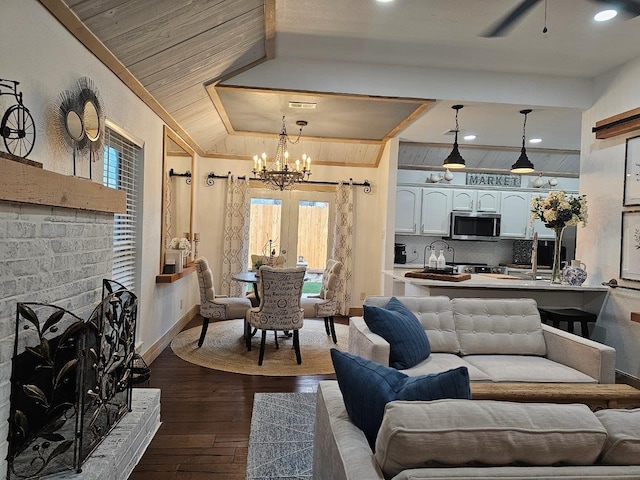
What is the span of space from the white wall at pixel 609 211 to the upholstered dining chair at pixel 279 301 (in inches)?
118

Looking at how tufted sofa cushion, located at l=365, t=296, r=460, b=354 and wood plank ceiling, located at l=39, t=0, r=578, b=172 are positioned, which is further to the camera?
tufted sofa cushion, located at l=365, t=296, r=460, b=354

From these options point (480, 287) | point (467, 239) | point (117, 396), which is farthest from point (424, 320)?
point (467, 239)

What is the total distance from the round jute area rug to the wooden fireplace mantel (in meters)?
2.27

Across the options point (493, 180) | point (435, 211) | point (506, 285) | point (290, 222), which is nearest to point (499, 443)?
point (506, 285)

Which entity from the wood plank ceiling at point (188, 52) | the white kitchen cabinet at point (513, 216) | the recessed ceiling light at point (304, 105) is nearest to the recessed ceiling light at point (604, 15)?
the wood plank ceiling at point (188, 52)

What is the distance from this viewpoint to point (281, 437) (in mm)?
2867

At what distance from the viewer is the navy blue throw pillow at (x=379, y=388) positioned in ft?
4.66

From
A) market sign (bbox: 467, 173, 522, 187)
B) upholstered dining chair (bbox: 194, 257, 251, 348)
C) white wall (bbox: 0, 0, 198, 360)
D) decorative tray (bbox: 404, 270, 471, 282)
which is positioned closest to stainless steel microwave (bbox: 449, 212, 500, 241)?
market sign (bbox: 467, 173, 522, 187)

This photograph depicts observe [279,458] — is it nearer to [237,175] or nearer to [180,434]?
[180,434]

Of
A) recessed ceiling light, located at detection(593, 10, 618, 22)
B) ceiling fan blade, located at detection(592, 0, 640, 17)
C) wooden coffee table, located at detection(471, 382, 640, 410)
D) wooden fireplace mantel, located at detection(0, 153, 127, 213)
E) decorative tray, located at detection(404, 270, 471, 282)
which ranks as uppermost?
recessed ceiling light, located at detection(593, 10, 618, 22)

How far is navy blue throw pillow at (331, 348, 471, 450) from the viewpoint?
1.42 metres

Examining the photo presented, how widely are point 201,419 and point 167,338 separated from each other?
2075 mm

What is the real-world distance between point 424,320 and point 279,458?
55.2 inches

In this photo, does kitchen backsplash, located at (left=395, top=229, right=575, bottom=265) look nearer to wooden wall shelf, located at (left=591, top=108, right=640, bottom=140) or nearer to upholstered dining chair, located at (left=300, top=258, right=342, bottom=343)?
upholstered dining chair, located at (left=300, top=258, right=342, bottom=343)
